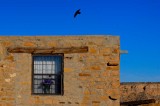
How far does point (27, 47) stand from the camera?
14914mm

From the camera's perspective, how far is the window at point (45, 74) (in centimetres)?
1498

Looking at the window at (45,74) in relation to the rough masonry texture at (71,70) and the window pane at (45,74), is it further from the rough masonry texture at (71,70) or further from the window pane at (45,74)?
the rough masonry texture at (71,70)

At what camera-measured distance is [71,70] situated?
1471 centimetres

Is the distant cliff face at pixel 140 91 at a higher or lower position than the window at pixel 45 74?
lower

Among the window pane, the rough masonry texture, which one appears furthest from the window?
the rough masonry texture

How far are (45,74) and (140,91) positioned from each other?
736 inches

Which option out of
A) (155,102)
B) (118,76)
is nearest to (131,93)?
(155,102)

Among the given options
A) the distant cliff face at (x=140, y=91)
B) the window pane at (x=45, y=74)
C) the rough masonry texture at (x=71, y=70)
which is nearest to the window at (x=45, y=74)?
the window pane at (x=45, y=74)

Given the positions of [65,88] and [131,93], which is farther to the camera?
[131,93]

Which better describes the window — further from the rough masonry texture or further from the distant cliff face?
the distant cliff face

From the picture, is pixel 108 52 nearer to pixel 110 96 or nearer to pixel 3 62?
pixel 110 96

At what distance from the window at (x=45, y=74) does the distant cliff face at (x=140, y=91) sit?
17347 millimetres

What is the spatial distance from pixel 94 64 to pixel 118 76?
0.96 meters

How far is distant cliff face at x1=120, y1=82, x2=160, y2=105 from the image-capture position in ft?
105
